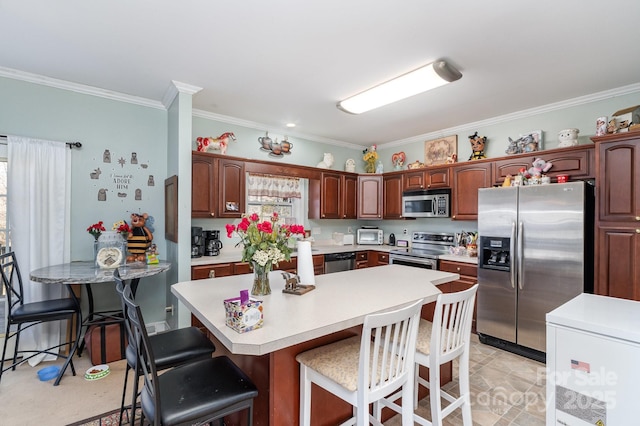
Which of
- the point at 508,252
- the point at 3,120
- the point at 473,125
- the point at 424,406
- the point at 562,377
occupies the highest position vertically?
the point at 473,125

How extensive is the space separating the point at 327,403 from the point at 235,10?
2426mm

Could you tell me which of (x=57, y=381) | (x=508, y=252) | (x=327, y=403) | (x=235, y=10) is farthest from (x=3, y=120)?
(x=508, y=252)

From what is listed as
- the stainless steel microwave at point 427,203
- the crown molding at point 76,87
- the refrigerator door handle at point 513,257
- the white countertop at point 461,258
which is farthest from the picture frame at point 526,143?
the crown molding at point 76,87

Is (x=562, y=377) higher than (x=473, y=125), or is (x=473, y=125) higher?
(x=473, y=125)

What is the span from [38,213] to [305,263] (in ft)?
8.87

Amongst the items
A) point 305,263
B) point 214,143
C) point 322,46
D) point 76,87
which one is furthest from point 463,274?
point 76,87

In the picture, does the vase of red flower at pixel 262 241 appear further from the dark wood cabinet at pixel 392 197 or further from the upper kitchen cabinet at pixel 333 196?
the dark wood cabinet at pixel 392 197

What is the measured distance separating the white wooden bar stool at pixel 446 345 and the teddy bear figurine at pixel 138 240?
2678mm

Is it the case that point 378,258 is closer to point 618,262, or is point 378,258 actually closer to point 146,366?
point 618,262

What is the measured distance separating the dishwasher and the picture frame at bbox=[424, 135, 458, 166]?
6.09 ft

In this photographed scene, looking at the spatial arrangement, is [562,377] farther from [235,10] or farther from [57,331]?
[57,331]

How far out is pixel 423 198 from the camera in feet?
14.6

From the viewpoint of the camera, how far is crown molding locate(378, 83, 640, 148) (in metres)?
3.03

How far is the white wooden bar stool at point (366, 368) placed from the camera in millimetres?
1293
